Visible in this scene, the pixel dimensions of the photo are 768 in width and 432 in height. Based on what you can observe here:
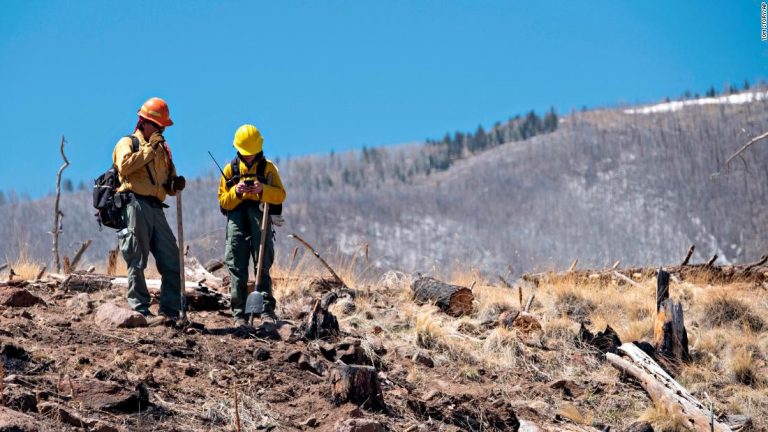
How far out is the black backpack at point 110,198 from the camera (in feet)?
25.7

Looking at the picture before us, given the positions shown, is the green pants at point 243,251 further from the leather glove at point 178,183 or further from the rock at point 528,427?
the rock at point 528,427

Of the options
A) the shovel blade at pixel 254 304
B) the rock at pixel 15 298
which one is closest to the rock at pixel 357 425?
the shovel blade at pixel 254 304

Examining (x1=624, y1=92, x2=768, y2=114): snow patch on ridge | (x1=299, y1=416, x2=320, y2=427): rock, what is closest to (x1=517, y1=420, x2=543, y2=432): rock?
(x1=299, y1=416, x2=320, y2=427): rock

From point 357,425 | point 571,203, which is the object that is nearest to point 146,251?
point 357,425

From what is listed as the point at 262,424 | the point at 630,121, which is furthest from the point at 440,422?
the point at 630,121

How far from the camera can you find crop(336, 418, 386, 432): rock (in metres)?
5.79

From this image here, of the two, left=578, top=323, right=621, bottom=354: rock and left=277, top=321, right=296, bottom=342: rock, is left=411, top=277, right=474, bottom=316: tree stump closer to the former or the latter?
left=578, top=323, right=621, bottom=354: rock

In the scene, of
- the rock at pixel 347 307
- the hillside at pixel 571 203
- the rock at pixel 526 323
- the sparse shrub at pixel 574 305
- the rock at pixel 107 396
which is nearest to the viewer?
the rock at pixel 107 396

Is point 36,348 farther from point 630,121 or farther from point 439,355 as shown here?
point 630,121

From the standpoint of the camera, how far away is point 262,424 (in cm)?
605

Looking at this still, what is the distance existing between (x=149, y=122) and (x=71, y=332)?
76.0 inches

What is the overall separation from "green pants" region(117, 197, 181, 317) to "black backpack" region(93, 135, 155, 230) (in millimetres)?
67

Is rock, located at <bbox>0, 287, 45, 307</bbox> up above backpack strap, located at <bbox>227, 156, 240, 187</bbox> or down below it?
below

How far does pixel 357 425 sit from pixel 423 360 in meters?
2.64
